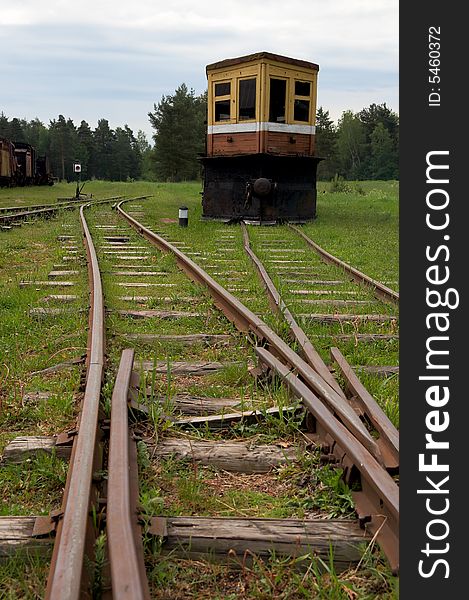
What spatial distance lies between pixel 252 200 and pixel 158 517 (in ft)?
42.3

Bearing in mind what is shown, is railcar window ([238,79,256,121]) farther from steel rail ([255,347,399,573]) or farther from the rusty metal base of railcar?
steel rail ([255,347,399,573])

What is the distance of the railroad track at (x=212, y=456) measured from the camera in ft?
6.56

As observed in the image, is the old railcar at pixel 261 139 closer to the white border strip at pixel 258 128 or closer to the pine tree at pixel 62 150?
the white border strip at pixel 258 128

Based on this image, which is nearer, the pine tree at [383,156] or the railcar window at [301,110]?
the railcar window at [301,110]

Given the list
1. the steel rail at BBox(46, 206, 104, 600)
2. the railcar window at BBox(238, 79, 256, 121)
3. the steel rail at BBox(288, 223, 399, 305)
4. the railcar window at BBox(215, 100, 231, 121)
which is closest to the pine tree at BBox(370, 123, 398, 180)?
the railcar window at BBox(215, 100, 231, 121)

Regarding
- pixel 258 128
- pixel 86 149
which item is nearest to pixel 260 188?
pixel 258 128

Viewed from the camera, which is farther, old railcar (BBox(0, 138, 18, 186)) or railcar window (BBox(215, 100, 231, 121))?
old railcar (BBox(0, 138, 18, 186))

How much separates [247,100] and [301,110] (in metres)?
1.32

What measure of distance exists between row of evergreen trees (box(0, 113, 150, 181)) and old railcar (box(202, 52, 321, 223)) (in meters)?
71.9

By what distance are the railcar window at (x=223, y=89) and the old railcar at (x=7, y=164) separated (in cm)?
1592

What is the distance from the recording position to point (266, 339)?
4324mm

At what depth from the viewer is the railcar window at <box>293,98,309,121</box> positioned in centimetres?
1519

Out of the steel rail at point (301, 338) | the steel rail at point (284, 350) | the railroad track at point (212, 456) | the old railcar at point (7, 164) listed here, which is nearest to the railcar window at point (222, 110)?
the steel rail at point (284, 350)

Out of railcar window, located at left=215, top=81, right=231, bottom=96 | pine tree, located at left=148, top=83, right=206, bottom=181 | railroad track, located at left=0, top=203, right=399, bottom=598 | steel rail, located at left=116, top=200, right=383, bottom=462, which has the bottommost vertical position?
railroad track, located at left=0, top=203, right=399, bottom=598
